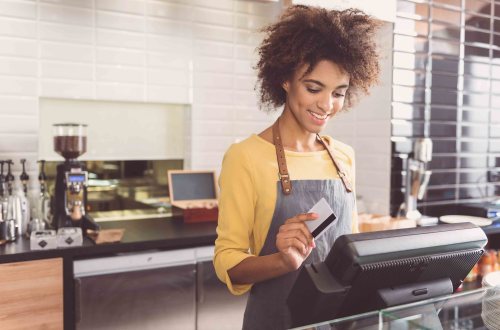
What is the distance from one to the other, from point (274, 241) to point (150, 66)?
213 cm

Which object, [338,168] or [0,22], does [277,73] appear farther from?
[0,22]

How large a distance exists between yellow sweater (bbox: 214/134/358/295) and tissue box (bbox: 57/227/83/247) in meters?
1.21

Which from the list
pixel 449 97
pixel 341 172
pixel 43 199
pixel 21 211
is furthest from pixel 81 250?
pixel 449 97

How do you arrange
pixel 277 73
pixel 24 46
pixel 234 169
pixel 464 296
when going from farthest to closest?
1. pixel 24 46
2. pixel 277 73
3. pixel 234 169
4. pixel 464 296

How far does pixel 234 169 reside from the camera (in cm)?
152

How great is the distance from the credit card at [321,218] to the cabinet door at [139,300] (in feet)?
5.56

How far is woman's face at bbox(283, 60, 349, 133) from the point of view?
1505mm

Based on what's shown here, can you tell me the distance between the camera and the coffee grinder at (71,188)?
9.04 feet

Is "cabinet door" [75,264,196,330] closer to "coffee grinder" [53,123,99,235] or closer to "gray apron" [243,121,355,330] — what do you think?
"coffee grinder" [53,123,99,235]

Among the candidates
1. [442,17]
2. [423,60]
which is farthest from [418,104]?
[442,17]

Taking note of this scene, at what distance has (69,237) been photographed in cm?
251

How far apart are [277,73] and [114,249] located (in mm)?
1380

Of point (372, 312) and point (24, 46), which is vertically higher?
point (24, 46)

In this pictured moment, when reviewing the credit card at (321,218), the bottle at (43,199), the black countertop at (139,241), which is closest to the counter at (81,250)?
the black countertop at (139,241)
